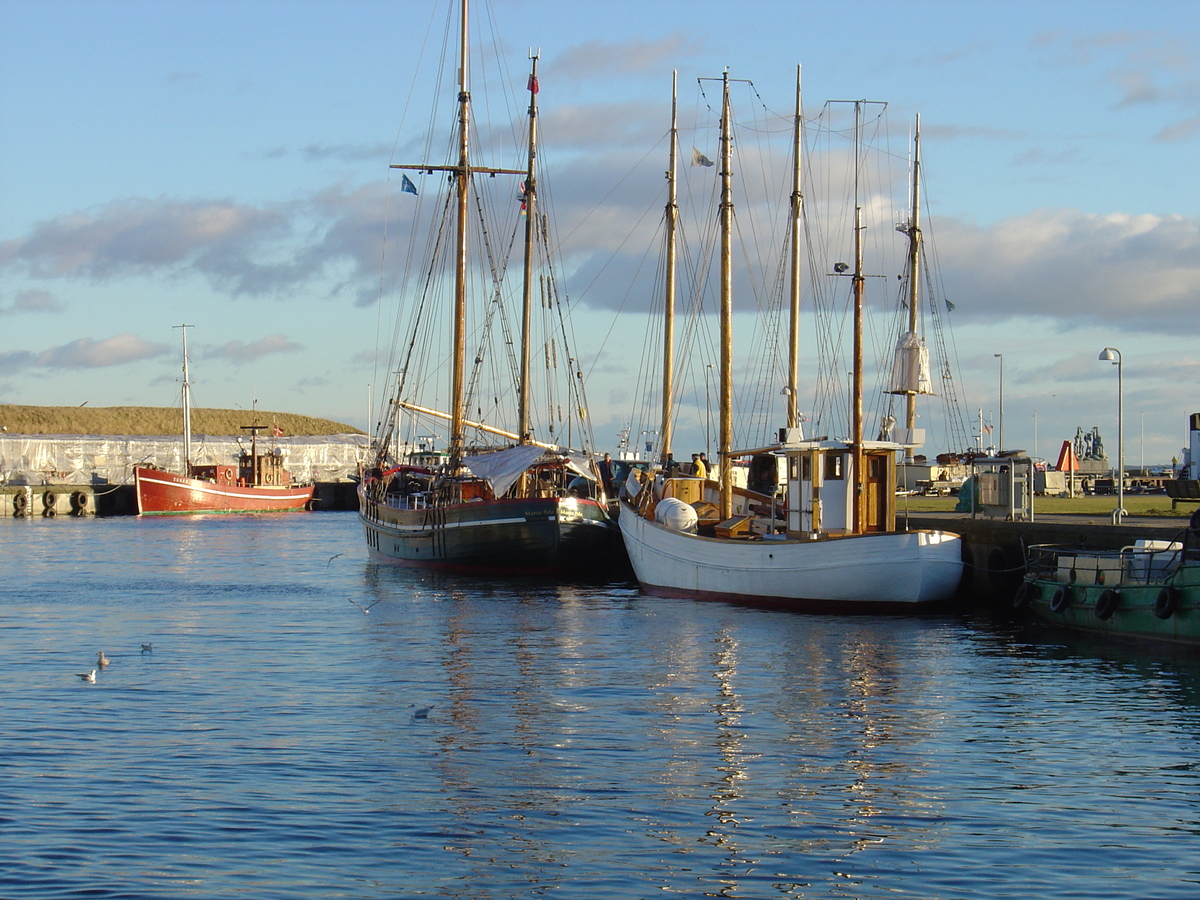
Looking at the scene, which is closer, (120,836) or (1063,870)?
(1063,870)

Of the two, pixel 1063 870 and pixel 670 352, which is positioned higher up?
pixel 670 352

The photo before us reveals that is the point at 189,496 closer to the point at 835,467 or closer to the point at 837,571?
the point at 835,467

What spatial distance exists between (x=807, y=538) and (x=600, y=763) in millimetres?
17970

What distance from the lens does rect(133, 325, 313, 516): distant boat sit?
367ft

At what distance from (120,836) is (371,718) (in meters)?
6.29

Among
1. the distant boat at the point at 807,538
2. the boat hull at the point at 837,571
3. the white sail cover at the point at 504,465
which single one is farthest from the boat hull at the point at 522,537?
the boat hull at the point at 837,571

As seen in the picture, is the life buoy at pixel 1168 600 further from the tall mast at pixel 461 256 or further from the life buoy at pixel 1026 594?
the tall mast at pixel 461 256

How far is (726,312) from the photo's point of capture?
136ft

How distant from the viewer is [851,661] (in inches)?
982

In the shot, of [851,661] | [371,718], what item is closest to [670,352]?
[851,661]

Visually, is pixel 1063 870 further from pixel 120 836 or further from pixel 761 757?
pixel 120 836

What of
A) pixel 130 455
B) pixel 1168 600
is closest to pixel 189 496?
pixel 130 455

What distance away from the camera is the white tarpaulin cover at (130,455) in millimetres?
136125

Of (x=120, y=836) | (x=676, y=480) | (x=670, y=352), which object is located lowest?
(x=120, y=836)
